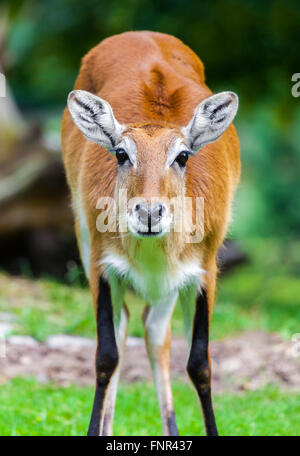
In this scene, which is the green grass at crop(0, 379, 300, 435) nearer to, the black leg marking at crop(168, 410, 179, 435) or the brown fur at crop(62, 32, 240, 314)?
the black leg marking at crop(168, 410, 179, 435)

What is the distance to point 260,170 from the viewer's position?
14.0 meters

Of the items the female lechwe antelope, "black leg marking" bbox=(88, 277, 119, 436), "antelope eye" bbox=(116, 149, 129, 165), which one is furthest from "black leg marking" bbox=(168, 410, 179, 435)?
"antelope eye" bbox=(116, 149, 129, 165)

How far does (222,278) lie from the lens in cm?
1159

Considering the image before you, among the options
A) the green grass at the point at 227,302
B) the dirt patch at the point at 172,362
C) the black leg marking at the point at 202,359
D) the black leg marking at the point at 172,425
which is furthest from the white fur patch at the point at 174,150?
the green grass at the point at 227,302

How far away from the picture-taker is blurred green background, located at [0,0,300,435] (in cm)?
617

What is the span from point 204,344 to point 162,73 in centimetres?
198

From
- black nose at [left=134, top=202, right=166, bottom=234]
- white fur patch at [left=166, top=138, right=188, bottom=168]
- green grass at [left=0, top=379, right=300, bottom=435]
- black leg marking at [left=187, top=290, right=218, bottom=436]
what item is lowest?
green grass at [left=0, top=379, right=300, bottom=435]

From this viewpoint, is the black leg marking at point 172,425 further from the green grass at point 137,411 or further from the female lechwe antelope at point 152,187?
the green grass at point 137,411

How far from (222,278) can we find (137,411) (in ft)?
17.7

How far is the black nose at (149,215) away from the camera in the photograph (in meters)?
4.43

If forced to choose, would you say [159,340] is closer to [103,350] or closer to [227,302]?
[103,350]

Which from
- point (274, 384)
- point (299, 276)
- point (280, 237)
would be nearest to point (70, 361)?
point (274, 384)

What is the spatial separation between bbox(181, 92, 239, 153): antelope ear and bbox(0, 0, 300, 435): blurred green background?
2305 mm

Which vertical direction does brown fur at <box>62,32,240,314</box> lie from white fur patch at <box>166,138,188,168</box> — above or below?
below
